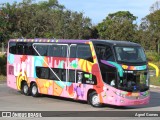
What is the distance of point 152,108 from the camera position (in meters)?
18.0

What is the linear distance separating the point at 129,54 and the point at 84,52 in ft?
6.83

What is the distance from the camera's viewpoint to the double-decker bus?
17375mm

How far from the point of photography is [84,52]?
1875 cm

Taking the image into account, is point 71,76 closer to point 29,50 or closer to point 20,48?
point 29,50

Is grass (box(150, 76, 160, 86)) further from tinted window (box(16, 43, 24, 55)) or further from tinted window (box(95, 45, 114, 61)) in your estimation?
tinted window (box(95, 45, 114, 61))

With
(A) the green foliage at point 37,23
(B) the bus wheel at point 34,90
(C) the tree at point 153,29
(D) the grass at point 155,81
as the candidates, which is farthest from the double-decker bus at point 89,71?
(C) the tree at point 153,29

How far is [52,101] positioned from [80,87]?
1.91m

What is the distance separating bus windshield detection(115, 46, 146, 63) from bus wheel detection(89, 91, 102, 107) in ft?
6.38

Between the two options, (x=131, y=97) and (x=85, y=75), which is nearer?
(x=131, y=97)

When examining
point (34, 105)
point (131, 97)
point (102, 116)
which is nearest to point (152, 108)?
point (131, 97)

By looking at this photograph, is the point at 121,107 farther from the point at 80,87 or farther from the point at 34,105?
the point at 34,105

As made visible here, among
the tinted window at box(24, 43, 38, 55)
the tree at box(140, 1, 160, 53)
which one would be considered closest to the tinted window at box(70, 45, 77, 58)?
the tinted window at box(24, 43, 38, 55)

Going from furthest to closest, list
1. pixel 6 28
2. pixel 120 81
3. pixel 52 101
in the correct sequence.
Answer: pixel 6 28 < pixel 52 101 < pixel 120 81

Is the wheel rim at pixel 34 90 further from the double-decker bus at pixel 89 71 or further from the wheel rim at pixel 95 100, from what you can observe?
the wheel rim at pixel 95 100
